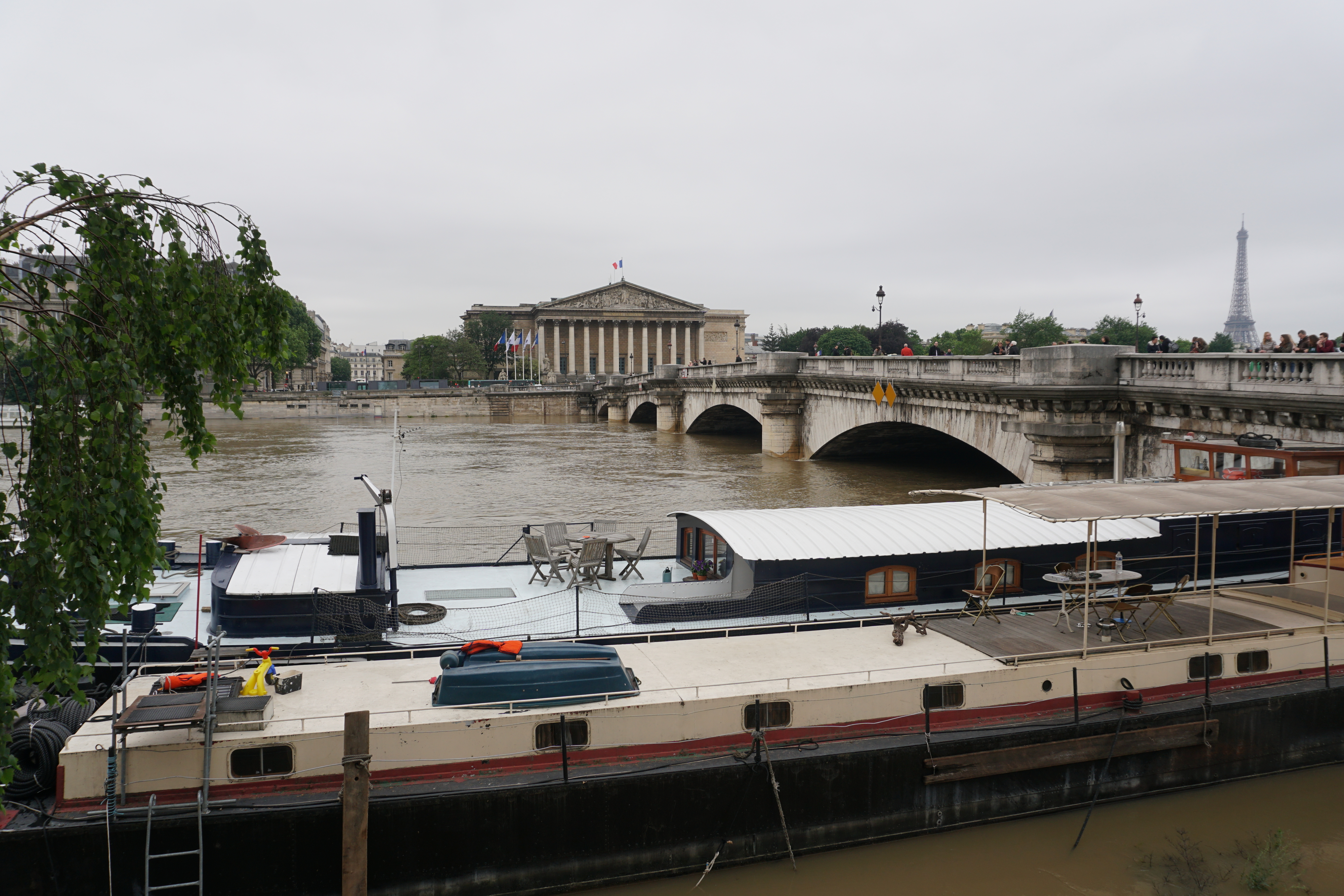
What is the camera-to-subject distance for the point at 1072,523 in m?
15.2

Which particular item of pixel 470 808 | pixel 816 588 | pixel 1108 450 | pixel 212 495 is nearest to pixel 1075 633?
pixel 816 588

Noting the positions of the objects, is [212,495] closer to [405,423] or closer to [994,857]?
[994,857]

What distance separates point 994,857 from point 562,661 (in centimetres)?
553

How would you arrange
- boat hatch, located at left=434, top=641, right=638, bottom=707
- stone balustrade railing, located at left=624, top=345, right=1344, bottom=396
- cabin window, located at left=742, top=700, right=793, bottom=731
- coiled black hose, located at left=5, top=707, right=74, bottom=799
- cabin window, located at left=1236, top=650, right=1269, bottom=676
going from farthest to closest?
stone balustrade railing, located at left=624, top=345, right=1344, bottom=396 < cabin window, located at left=1236, top=650, right=1269, bottom=676 < cabin window, located at left=742, top=700, right=793, bottom=731 < boat hatch, located at left=434, top=641, right=638, bottom=707 < coiled black hose, located at left=5, top=707, right=74, bottom=799

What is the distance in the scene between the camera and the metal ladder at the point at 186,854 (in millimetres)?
8812

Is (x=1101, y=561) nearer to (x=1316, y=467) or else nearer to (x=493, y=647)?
(x=1316, y=467)

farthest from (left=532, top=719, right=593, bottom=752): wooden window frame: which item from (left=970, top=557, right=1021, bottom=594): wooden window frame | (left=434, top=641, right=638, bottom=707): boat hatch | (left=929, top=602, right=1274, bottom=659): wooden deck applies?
(left=970, top=557, right=1021, bottom=594): wooden window frame

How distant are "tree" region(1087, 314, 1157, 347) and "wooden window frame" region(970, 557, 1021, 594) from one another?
8718cm

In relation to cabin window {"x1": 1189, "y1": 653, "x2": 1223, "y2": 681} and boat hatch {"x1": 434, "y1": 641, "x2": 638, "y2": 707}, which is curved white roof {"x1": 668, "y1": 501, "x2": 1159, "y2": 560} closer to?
cabin window {"x1": 1189, "y1": 653, "x2": 1223, "y2": 681}

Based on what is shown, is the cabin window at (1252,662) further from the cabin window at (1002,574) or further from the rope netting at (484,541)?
the rope netting at (484,541)

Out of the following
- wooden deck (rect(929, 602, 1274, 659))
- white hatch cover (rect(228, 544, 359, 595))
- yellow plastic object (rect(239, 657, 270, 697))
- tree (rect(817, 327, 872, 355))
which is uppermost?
tree (rect(817, 327, 872, 355))

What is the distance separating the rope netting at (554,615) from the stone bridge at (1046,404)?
1112 cm

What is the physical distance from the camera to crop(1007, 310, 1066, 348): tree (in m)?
117

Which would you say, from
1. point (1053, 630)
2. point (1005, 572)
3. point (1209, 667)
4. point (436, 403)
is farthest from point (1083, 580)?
point (436, 403)
